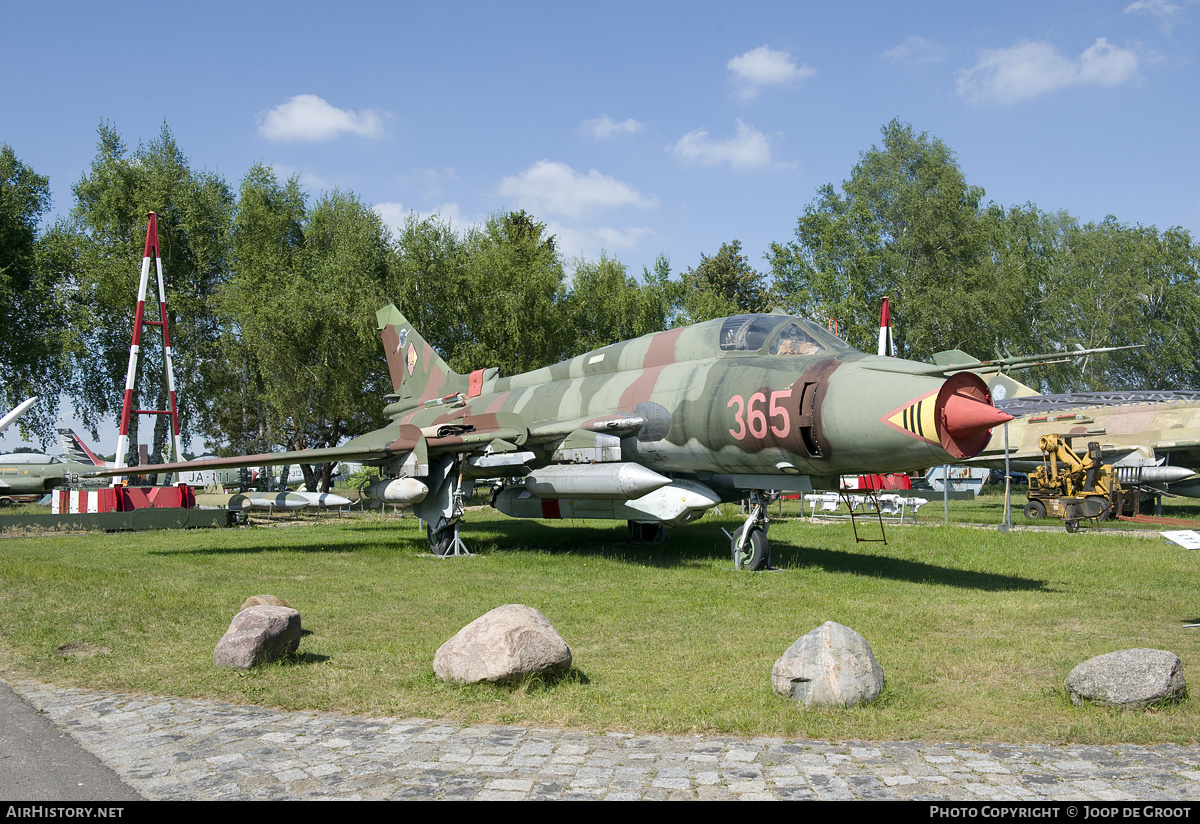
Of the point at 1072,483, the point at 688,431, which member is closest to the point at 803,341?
the point at 688,431

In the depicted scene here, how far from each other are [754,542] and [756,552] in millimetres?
157

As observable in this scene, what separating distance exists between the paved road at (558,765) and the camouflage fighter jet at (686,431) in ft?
18.0

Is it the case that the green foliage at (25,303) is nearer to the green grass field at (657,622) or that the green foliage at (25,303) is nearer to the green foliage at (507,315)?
the green foliage at (507,315)

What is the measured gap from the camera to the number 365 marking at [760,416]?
428 inches

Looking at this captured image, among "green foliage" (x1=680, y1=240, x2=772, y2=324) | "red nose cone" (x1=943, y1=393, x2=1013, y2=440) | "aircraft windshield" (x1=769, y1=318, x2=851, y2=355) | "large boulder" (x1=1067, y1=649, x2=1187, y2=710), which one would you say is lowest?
"large boulder" (x1=1067, y1=649, x2=1187, y2=710)

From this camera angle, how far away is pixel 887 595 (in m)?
10.0

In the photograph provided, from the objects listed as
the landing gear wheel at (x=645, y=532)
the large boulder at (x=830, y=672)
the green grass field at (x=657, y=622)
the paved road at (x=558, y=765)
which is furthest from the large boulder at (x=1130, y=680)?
the landing gear wheel at (x=645, y=532)

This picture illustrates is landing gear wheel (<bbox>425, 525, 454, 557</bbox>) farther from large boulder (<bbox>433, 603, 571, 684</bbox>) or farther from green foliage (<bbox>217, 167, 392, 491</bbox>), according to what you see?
green foliage (<bbox>217, 167, 392, 491</bbox>)

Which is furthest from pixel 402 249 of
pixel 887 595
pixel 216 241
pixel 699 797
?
pixel 699 797

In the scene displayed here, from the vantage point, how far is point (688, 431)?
12.3 meters

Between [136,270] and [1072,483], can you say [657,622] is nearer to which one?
[1072,483]

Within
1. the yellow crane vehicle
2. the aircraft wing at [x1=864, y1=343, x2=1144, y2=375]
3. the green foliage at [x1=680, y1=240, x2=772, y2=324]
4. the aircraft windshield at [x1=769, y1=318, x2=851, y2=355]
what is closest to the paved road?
the aircraft wing at [x1=864, y1=343, x2=1144, y2=375]

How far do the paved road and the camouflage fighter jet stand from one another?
5471mm

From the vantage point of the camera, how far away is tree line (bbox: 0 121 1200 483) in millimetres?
31719
